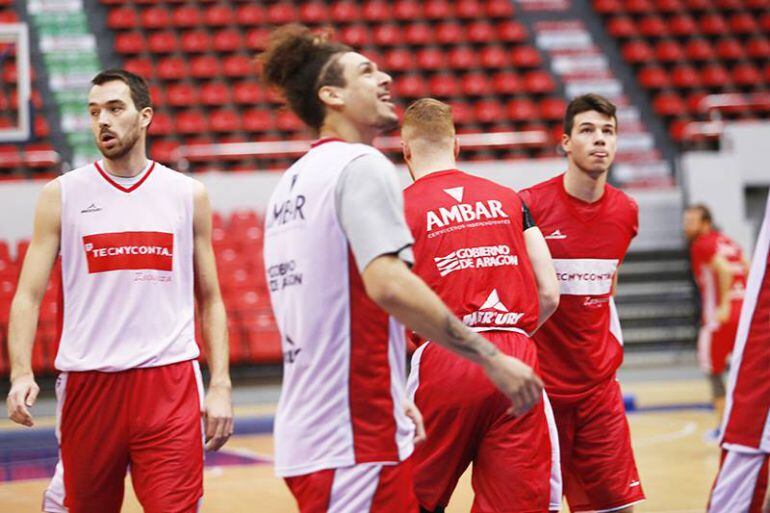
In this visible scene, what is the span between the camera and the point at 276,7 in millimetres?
17859

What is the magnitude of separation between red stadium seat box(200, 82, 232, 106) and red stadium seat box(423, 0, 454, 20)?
12.5 ft

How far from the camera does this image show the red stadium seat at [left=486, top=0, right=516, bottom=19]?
18.4 metres

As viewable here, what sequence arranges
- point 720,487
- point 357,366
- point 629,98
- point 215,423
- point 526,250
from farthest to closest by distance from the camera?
point 629,98 < point 526,250 < point 215,423 < point 720,487 < point 357,366

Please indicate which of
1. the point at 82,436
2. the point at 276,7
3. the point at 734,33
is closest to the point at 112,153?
the point at 82,436

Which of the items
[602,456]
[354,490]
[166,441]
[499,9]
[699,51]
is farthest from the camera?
[499,9]

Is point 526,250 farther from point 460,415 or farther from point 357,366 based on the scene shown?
point 357,366

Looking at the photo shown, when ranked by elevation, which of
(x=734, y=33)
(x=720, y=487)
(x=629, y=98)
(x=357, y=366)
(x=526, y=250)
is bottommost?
(x=720, y=487)

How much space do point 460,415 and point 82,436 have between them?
4.09 feet

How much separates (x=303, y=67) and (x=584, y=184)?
2.17m

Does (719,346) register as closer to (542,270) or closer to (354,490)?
(542,270)

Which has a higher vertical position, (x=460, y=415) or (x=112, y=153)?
(x=112, y=153)

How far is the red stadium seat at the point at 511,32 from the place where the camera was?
17.9 metres

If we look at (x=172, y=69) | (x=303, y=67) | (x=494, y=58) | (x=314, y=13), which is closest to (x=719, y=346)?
(x=303, y=67)

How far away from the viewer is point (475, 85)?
1705 cm
